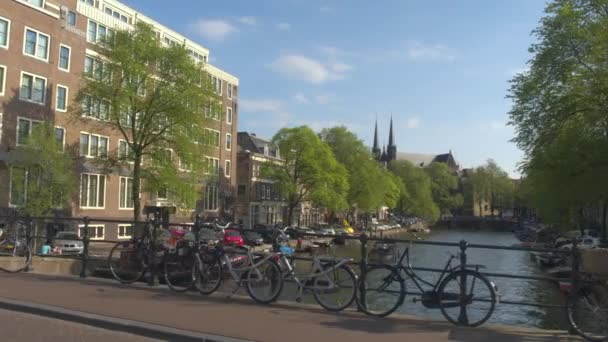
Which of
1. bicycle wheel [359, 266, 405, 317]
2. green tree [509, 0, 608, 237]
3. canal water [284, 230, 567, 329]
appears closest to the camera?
bicycle wheel [359, 266, 405, 317]

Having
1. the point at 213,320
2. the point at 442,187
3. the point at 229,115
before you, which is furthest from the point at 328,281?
the point at 442,187

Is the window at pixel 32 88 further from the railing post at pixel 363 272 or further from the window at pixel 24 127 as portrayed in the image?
the railing post at pixel 363 272

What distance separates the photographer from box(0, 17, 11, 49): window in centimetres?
3803

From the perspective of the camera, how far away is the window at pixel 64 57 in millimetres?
44031

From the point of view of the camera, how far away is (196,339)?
7277 millimetres

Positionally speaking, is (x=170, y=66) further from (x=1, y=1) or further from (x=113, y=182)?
(x=113, y=182)

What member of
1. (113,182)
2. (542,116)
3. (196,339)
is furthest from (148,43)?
(196,339)

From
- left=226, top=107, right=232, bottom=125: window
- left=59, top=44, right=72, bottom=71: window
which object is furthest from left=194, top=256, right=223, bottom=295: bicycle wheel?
left=226, top=107, right=232, bottom=125: window

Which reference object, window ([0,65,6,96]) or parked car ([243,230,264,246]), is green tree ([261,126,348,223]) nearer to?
parked car ([243,230,264,246])

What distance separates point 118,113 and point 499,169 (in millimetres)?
120884

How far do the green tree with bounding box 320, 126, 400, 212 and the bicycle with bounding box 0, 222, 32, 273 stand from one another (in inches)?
2476

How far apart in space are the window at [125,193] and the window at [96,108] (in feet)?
40.0

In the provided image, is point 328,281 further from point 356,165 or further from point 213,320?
point 356,165

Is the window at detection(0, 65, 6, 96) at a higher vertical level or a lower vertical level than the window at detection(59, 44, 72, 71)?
lower
